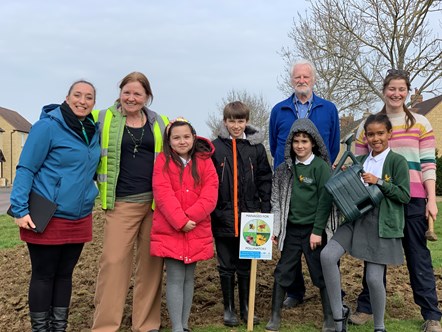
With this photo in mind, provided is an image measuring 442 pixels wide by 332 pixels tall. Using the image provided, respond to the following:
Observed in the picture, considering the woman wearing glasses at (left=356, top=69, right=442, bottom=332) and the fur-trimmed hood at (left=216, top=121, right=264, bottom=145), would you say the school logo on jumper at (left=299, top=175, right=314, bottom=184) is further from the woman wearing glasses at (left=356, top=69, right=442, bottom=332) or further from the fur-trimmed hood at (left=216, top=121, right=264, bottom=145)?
the woman wearing glasses at (left=356, top=69, right=442, bottom=332)

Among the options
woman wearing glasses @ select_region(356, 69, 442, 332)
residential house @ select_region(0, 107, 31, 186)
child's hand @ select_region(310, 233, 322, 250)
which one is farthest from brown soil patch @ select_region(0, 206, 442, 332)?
residential house @ select_region(0, 107, 31, 186)

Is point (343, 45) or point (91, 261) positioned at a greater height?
point (343, 45)

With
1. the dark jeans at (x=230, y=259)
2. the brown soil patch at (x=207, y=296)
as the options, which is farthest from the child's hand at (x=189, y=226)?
the brown soil patch at (x=207, y=296)

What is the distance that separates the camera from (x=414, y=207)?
468cm

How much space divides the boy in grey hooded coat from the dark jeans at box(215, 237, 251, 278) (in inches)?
15.2

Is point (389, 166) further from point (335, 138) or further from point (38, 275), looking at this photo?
point (38, 275)

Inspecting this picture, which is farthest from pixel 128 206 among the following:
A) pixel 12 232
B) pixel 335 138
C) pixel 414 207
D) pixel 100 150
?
pixel 12 232

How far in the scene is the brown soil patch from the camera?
5.22 meters

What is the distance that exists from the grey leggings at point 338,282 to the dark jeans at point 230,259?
884 millimetres

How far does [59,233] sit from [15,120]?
7164cm

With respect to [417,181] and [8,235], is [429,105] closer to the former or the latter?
[8,235]

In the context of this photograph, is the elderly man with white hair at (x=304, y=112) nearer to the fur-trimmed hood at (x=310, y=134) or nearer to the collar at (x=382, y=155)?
the fur-trimmed hood at (x=310, y=134)

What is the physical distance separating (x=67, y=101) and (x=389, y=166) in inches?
114

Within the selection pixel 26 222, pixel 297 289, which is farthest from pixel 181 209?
pixel 297 289
